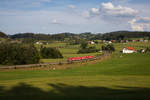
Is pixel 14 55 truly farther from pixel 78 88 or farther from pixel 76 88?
pixel 78 88

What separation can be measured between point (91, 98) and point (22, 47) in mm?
47745

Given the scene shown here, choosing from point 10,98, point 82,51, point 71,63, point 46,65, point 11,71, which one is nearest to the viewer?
point 10,98

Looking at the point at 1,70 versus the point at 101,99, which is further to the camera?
the point at 1,70

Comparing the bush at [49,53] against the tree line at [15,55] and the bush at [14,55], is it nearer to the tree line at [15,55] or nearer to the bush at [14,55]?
the tree line at [15,55]

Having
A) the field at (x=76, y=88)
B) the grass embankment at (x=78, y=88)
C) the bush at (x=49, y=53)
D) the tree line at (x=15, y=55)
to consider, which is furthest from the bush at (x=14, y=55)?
the bush at (x=49, y=53)

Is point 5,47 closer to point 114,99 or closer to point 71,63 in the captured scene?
point 71,63

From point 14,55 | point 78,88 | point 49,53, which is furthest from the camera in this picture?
point 49,53

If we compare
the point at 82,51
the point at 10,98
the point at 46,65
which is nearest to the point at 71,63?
the point at 46,65

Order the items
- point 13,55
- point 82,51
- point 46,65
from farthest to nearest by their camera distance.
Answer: point 82,51
point 13,55
point 46,65

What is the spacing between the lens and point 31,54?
5456cm

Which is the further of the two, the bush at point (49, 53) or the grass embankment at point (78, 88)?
the bush at point (49, 53)

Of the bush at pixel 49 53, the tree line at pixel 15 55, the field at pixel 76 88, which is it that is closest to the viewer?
the field at pixel 76 88

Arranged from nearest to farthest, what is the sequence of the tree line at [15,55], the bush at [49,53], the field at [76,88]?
the field at [76,88] → the tree line at [15,55] → the bush at [49,53]

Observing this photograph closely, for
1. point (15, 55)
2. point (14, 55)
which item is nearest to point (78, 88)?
point (14, 55)
